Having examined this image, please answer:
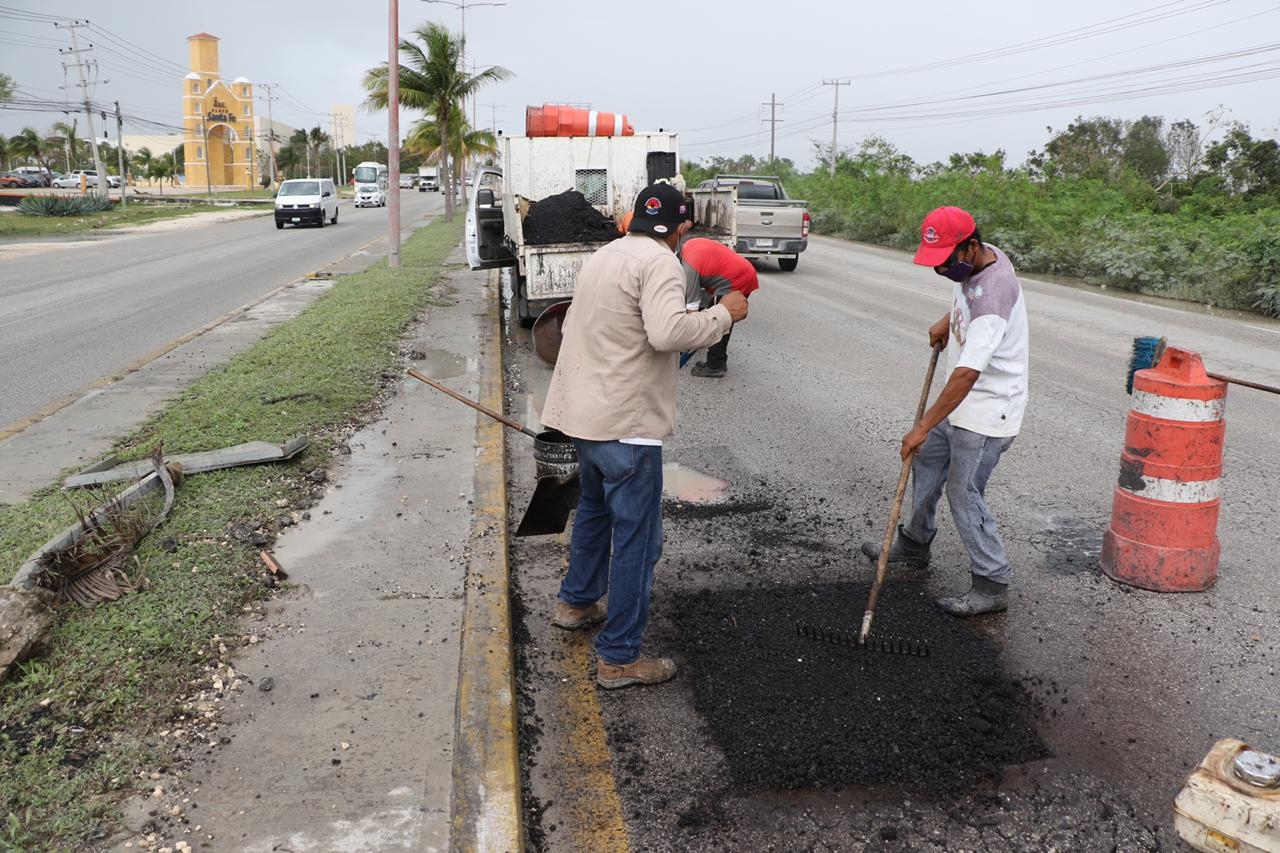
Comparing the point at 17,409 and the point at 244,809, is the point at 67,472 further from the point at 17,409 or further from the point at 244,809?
the point at 244,809

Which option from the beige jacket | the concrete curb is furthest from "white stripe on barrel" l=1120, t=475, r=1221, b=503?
the concrete curb

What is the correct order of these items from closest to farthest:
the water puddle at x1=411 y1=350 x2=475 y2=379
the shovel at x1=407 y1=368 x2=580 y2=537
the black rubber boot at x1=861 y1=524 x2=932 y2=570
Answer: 1. the shovel at x1=407 y1=368 x2=580 y2=537
2. the black rubber boot at x1=861 y1=524 x2=932 y2=570
3. the water puddle at x1=411 y1=350 x2=475 y2=379

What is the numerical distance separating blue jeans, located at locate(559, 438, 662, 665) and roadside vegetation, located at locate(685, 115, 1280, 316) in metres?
14.1

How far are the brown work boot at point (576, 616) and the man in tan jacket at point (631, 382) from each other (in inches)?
16.9

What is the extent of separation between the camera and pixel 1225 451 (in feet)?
23.3

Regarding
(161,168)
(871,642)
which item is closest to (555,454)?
(871,642)

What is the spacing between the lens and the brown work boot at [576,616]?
4.33m

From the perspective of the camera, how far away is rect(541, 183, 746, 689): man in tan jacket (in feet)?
11.4

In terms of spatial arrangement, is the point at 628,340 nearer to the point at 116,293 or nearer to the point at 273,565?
the point at 273,565

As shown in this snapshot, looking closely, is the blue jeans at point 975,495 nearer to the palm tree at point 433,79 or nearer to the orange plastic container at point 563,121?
the orange plastic container at point 563,121

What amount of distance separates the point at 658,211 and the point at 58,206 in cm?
4318

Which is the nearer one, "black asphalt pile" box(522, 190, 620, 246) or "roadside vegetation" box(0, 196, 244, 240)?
"black asphalt pile" box(522, 190, 620, 246)

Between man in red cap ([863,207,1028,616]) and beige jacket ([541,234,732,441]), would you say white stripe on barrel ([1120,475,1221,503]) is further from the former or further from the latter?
beige jacket ([541,234,732,441])

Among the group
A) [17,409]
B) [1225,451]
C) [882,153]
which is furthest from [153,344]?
[882,153]
